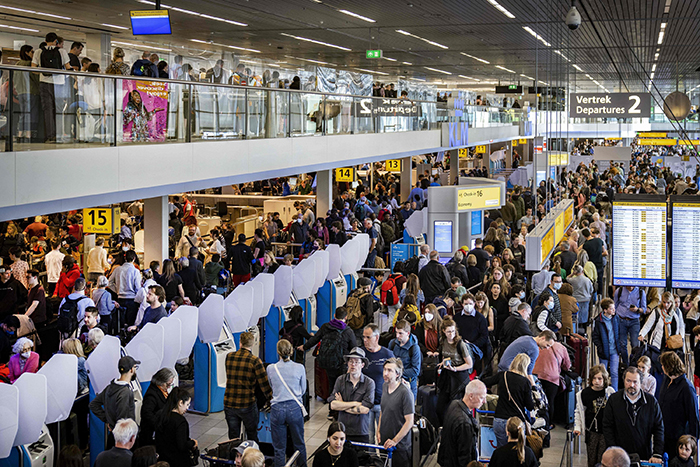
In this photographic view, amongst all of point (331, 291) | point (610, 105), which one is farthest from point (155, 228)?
point (610, 105)

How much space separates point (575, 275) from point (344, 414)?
5627 millimetres

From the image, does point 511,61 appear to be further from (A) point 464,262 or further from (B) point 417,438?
(B) point 417,438

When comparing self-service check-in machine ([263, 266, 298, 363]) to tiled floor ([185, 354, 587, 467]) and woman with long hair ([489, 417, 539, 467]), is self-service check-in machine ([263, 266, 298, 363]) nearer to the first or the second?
tiled floor ([185, 354, 587, 467])

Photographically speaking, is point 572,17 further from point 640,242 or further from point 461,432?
point 461,432

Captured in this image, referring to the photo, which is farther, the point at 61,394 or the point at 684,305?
the point at 684,305

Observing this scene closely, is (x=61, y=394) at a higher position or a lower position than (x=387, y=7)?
lower

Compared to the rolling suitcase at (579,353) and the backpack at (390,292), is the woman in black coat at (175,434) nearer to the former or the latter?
the rolling suitcase at (579,353)

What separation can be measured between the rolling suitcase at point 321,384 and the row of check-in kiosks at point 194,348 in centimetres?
114

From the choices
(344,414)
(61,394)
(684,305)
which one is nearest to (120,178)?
(61,394)

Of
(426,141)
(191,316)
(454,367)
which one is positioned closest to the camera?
(454,367)

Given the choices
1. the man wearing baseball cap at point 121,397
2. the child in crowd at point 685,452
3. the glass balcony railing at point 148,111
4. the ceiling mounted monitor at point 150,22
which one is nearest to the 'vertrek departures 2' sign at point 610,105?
the glass balcony railing at point 148,111

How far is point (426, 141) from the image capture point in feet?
77.0

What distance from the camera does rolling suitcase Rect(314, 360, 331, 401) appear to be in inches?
375

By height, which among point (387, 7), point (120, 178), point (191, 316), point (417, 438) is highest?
point (387, 7)
